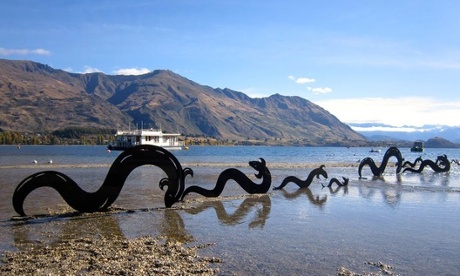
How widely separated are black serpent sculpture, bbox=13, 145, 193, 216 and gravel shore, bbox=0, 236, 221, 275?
219 inches

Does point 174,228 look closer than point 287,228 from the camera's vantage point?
Yes

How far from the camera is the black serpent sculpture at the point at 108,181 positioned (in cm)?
1909

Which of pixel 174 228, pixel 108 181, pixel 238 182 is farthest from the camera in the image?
pixel 238 182

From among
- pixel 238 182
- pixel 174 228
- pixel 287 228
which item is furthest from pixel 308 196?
pixel 174 228

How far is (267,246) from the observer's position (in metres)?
13.9

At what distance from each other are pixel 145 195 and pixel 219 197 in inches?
193

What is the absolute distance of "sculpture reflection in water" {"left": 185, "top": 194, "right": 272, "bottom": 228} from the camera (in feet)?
60.5

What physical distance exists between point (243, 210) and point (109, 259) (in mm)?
10313

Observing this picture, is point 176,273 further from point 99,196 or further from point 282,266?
point 99,196

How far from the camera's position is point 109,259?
39.3 feet

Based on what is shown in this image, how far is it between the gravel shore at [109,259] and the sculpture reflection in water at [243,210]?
16.0ft

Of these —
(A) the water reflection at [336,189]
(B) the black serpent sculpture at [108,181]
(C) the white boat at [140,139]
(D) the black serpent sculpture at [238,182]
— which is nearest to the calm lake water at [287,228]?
(D) the black serpent sculpture at [238,182]

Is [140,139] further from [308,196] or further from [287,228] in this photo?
[287,228]

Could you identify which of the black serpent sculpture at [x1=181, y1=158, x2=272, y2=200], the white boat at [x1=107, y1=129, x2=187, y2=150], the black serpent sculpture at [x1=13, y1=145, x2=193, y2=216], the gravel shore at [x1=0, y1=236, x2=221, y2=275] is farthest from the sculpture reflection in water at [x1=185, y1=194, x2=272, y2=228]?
the white boat at [x1=107, y1=129, x2=187, y2=150]
